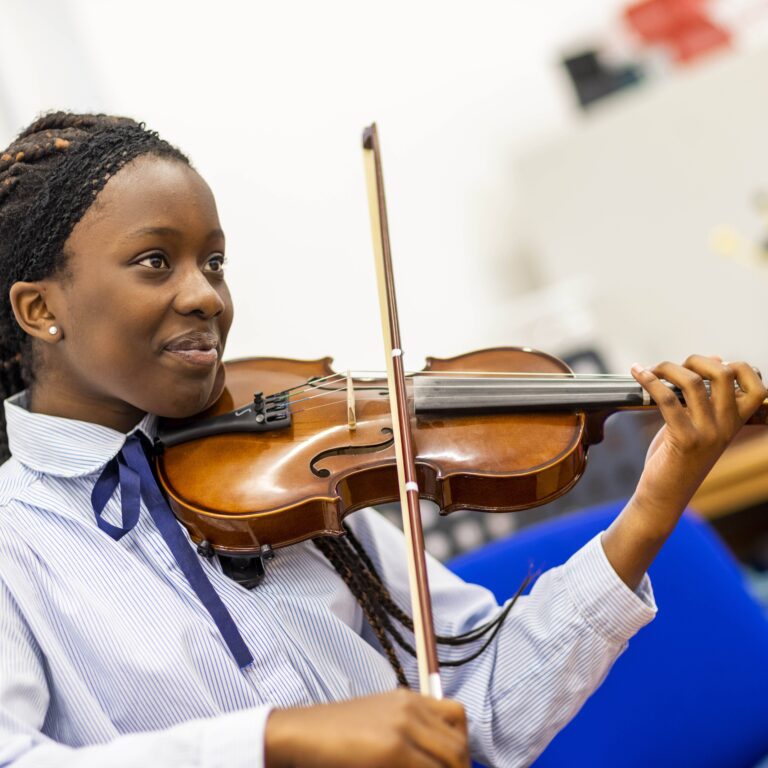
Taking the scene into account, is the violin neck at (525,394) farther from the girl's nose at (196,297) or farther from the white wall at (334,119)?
the white wall at (334,119)

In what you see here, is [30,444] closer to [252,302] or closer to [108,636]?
[108,636]

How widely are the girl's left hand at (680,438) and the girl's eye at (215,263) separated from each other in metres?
0.38

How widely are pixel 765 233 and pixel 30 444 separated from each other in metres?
1.76

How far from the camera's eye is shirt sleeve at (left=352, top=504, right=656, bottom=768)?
0.79m

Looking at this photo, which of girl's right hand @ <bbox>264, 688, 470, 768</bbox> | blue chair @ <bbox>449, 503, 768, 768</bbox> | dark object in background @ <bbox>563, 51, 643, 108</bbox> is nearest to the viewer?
girl's right hand @ <bbox>264, 688, 470, 768</bbox>

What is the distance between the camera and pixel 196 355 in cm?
78

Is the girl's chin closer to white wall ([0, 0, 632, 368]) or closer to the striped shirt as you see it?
the striped shirt

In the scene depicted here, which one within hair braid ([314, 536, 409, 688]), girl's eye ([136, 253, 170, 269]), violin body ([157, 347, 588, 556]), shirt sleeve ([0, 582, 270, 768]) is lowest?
hair braid ([314, 536, 409, 688])

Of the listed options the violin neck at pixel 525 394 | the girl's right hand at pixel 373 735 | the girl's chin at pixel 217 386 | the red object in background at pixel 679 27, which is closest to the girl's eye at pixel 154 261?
the girl's chin at pixel 217 386

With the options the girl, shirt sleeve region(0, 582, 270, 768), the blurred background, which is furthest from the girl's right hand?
the blurred background

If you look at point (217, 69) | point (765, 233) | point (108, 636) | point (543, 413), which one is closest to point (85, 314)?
point (108, 636)

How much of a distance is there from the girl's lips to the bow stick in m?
0.15

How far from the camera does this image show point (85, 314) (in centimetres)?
76

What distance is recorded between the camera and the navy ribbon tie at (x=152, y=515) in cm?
74
